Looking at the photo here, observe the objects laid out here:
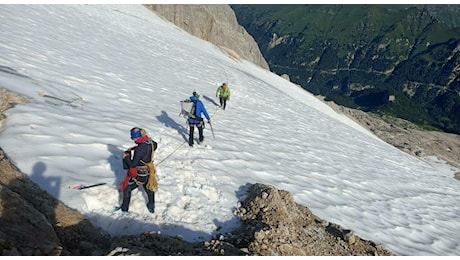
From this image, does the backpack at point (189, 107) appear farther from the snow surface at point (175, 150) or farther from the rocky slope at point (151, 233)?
the rocky slope at point (151, 233)

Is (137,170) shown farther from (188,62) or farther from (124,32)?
(124,32)

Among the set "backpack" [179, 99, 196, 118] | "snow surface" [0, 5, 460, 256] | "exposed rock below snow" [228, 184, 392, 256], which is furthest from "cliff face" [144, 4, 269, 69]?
"exposed rock below snow" [228, 184, 392, 256]

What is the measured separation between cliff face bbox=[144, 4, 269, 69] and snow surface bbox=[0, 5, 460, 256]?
23.7 metres

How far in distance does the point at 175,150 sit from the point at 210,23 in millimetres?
44611

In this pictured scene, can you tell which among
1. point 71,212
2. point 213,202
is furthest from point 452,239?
point 71,212

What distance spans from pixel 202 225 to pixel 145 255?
286cm

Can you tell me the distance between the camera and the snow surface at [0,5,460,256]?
8477 millimetres

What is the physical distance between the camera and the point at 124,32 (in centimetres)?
3134

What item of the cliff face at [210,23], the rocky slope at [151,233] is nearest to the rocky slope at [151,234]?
the rocky slope at [151,233]

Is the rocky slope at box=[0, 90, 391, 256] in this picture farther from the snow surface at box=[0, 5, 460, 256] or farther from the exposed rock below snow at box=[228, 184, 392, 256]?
the snow surface at box=[0, 5, 460, 256]

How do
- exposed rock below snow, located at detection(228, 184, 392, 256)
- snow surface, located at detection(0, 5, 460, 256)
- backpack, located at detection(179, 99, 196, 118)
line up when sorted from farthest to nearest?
backpack, located at detection(179, 99, 196, 118) → snow surface, located at detection(0, 5, 460, 256) → exposed rock below snow, located at detection(228, 184, 392, 256)

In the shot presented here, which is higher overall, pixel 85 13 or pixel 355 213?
pixel 85 13

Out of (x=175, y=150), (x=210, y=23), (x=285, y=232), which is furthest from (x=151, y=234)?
(x=210, y=23)

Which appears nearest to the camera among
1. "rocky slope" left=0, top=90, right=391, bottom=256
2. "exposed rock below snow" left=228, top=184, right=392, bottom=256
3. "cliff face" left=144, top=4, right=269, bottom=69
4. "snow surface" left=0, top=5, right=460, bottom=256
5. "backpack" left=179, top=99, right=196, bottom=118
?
"rocky slope" left=0, top=90, right=391, bottom=256
